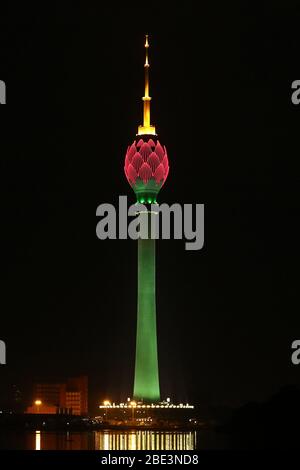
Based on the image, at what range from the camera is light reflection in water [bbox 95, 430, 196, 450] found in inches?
5192

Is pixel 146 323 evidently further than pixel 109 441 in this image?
Yes

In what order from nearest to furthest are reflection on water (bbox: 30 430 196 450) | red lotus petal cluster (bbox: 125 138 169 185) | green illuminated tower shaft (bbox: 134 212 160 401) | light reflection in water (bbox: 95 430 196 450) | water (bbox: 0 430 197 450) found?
light reflection in water (bbox: 95 430 196 450) → reflection on water (bbox: 30 430 196 450) → water (bbox: 0 430 197 450) → green illuminated tower shaft (bbox: 134 212 160 401) → red lotus petal cluster (bbox: 125 138 169 185)

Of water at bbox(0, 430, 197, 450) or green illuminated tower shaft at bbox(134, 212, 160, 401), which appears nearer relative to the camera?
water at bbox(0, 430, 197, 450)

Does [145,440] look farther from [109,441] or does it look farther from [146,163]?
[146,163]

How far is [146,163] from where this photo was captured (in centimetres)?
19650

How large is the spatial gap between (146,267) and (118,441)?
5020 cm

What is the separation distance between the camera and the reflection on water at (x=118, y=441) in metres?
133

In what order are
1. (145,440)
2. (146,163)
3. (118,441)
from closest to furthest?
(118,441) → (145,440) → (146,163)

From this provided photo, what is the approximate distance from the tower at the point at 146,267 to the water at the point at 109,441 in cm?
1776

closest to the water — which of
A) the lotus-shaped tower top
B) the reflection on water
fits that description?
the reflection on water

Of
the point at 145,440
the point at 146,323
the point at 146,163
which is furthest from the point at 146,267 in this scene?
Answer: the point at 145,440

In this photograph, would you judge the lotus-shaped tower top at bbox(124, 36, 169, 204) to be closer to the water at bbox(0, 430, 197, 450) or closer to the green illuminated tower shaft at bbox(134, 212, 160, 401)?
the green illuminated tower shaft at bbox(134, 212, 160, 401)

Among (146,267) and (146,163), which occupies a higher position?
(146,163)
